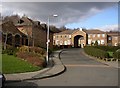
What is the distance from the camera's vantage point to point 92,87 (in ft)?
48.9

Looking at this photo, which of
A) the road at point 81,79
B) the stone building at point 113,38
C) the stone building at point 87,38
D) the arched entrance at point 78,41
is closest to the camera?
the road at point 81,79

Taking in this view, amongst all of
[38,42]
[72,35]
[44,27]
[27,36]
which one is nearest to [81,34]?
[72,35]

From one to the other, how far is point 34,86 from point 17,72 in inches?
255

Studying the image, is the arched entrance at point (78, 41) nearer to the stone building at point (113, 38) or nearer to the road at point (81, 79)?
the stone building at point (113, 38)

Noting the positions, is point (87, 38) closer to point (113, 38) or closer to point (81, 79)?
point (113, 38)

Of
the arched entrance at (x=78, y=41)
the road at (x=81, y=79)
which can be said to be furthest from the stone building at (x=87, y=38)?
the road at (x=81, y=79)

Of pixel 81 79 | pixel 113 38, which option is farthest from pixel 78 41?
pixel 81 79

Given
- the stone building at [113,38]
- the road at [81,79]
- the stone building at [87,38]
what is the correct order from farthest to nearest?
the stone building at [113,38], the stone building at [87,38], the road at [81,79]

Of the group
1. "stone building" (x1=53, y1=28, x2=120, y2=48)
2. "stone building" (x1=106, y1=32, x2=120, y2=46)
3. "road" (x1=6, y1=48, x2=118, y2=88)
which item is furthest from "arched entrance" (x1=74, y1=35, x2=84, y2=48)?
"road" (x1=6, y1=48, x2=118, y2=88)

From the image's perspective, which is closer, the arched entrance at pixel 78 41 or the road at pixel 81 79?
the road at pixel 81 79

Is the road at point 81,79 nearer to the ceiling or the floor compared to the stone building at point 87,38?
nearer to the floor

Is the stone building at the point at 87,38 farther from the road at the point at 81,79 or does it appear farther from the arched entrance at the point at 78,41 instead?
the road at the point at 81,79

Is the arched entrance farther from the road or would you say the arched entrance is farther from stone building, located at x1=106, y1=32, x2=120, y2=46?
the road

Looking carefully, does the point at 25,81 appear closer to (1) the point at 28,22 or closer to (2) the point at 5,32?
(2) the point at 5,32
